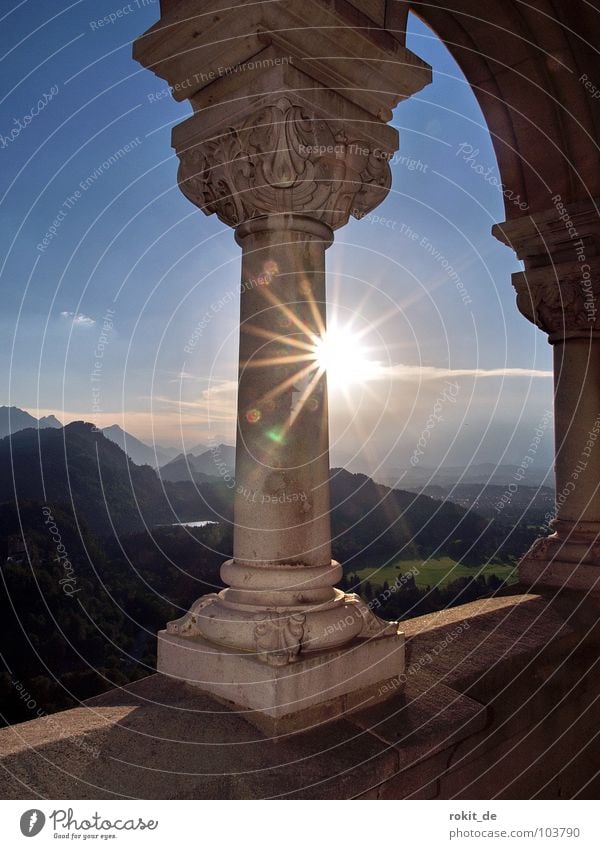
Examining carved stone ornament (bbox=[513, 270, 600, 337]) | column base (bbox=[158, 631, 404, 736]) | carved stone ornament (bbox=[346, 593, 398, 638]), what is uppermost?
→ carved stone ornament (bbox=[513, 270, 600, 337])

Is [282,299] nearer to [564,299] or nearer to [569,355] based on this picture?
[564,299]

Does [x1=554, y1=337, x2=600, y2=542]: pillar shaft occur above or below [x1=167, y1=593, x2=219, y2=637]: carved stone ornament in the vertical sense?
above

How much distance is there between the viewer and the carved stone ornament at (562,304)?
25.8ft

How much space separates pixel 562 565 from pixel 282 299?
5.60m

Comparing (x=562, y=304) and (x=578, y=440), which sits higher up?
(x=562, y=304)

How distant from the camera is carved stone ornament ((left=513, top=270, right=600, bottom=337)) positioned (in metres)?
7.88

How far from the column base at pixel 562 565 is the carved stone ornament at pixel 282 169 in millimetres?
5433

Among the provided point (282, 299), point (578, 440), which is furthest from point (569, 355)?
point (282, 299)

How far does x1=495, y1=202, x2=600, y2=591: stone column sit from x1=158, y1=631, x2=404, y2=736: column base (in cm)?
437

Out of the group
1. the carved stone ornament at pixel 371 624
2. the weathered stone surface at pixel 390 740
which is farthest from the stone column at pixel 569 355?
the carved stone ornament at pixel 371 624

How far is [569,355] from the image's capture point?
813 cm

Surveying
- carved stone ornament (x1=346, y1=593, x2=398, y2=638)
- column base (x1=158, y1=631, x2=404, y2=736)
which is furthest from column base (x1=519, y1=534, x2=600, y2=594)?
column base (x1=158, y1=631, x2=404, y2=736)

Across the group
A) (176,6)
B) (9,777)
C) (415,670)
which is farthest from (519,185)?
(9,777)

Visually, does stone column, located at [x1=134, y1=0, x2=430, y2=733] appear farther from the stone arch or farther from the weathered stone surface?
the stone arch
